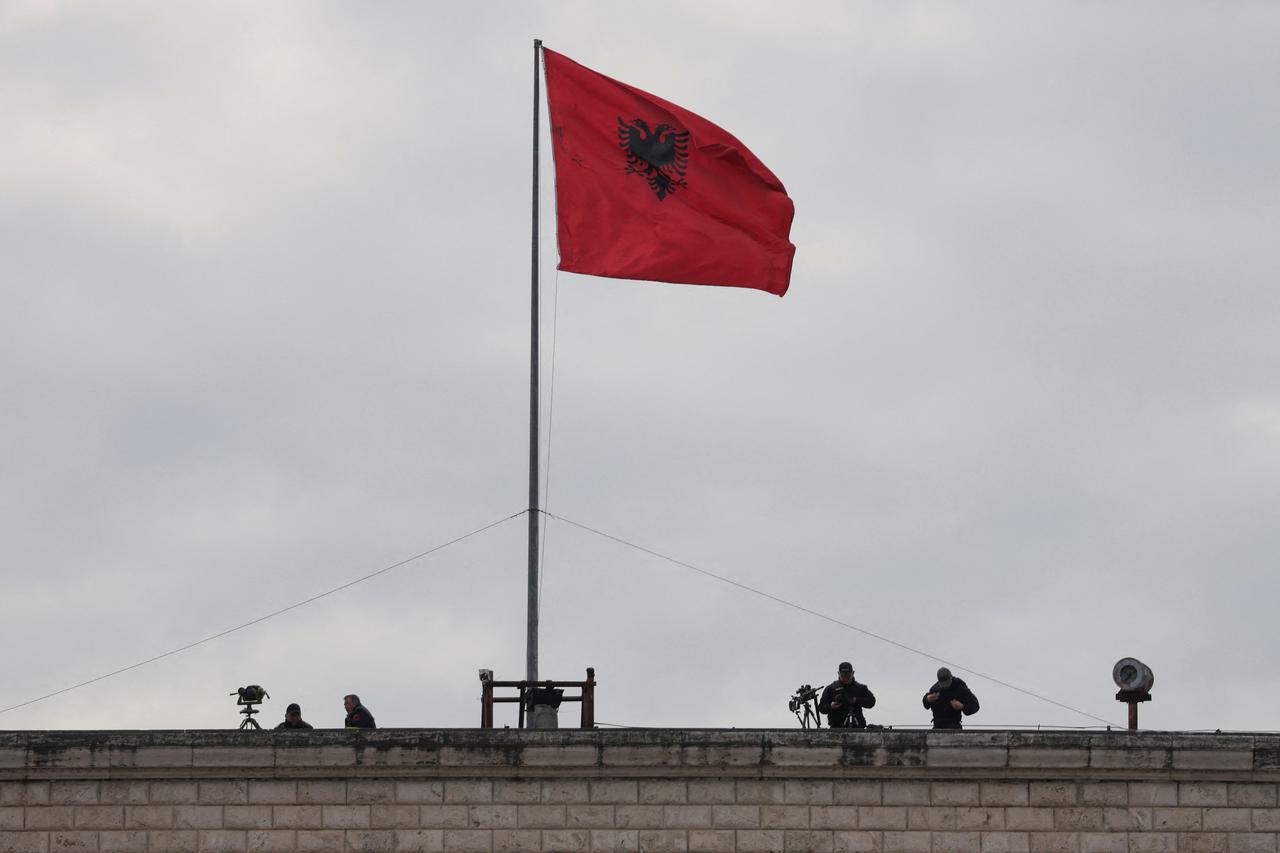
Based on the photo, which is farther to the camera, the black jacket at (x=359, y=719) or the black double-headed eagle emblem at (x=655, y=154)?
the black double-headed eagle emblem at (x=655, y=154)

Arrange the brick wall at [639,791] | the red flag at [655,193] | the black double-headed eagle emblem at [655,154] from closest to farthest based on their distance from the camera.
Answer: the brick wall at [639,791]
the red flag at [655,193]
the black double-headed eagle emblem at [655,154]

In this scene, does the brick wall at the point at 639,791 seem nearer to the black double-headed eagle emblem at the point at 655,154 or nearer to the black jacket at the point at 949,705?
the black jacket at the point at 949,705

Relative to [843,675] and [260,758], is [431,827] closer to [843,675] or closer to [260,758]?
[260,758]

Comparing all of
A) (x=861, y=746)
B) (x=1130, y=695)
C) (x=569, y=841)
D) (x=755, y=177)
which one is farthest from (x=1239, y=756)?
(x=755, y=177)

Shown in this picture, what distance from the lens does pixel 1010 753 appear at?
2653 cm

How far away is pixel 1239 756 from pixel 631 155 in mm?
9951

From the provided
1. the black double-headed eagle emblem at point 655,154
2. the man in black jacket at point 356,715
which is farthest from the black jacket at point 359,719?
the black double-headed eagle emblem at point 655,154

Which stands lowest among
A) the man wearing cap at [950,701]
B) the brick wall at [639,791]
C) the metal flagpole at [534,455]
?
the brick wall at [639,791]

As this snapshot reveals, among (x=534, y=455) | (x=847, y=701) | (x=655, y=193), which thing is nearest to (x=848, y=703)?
(x=847, y=701)

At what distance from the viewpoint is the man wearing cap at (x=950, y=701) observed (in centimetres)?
2712

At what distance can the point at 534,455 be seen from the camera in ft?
92.7

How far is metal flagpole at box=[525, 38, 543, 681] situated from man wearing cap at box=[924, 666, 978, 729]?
4441mm

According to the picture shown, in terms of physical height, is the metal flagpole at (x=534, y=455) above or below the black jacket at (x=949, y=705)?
above

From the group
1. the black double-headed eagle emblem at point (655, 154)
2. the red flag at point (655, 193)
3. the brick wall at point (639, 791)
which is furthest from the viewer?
the black double-headed eagle emblem at point (655, 154)
